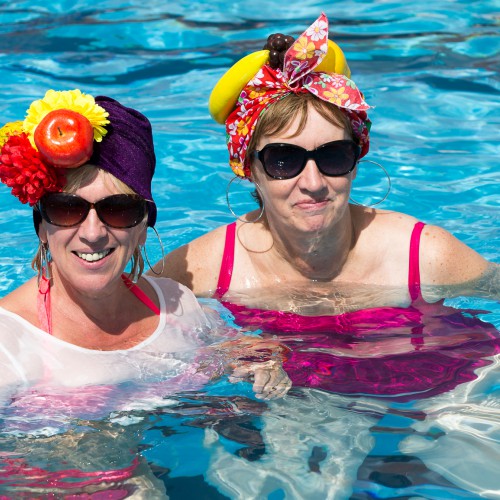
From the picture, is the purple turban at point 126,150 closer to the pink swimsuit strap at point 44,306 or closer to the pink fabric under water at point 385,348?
the pink swimsuit strap at point 44,306

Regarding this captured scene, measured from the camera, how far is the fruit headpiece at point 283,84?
4934 millimetres

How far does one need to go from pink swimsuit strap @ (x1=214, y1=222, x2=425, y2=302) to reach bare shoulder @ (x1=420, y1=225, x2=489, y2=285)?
0.03 meters

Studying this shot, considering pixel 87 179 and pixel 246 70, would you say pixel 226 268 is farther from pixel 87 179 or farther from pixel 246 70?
pixel 87 179

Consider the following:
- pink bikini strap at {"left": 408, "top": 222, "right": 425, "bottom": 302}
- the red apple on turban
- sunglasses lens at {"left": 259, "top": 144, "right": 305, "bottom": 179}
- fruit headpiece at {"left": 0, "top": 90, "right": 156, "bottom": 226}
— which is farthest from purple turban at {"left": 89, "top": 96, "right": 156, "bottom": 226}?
pink bikini strap at {"left": 408, "top": 222, "right": 425, "bottom": 302}

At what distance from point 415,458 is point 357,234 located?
65.9 inches

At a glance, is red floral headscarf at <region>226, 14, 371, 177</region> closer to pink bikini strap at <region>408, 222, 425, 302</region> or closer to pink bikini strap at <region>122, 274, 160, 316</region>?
pink bikini strap at <region>408, 222, 425, 302</region>

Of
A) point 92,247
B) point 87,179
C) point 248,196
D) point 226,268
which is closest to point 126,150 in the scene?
point 87,179

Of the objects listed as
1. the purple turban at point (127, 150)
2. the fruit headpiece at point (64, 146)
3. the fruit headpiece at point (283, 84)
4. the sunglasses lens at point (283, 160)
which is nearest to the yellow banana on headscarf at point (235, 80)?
the fruit headpiece at point (283, 84)

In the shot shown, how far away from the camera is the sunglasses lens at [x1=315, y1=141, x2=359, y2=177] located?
4.91 m

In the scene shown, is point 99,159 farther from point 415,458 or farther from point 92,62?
point 92,62

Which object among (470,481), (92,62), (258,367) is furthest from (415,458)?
(92,62)

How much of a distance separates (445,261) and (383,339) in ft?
1.92

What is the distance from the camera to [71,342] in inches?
172

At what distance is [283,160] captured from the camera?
4965mm
